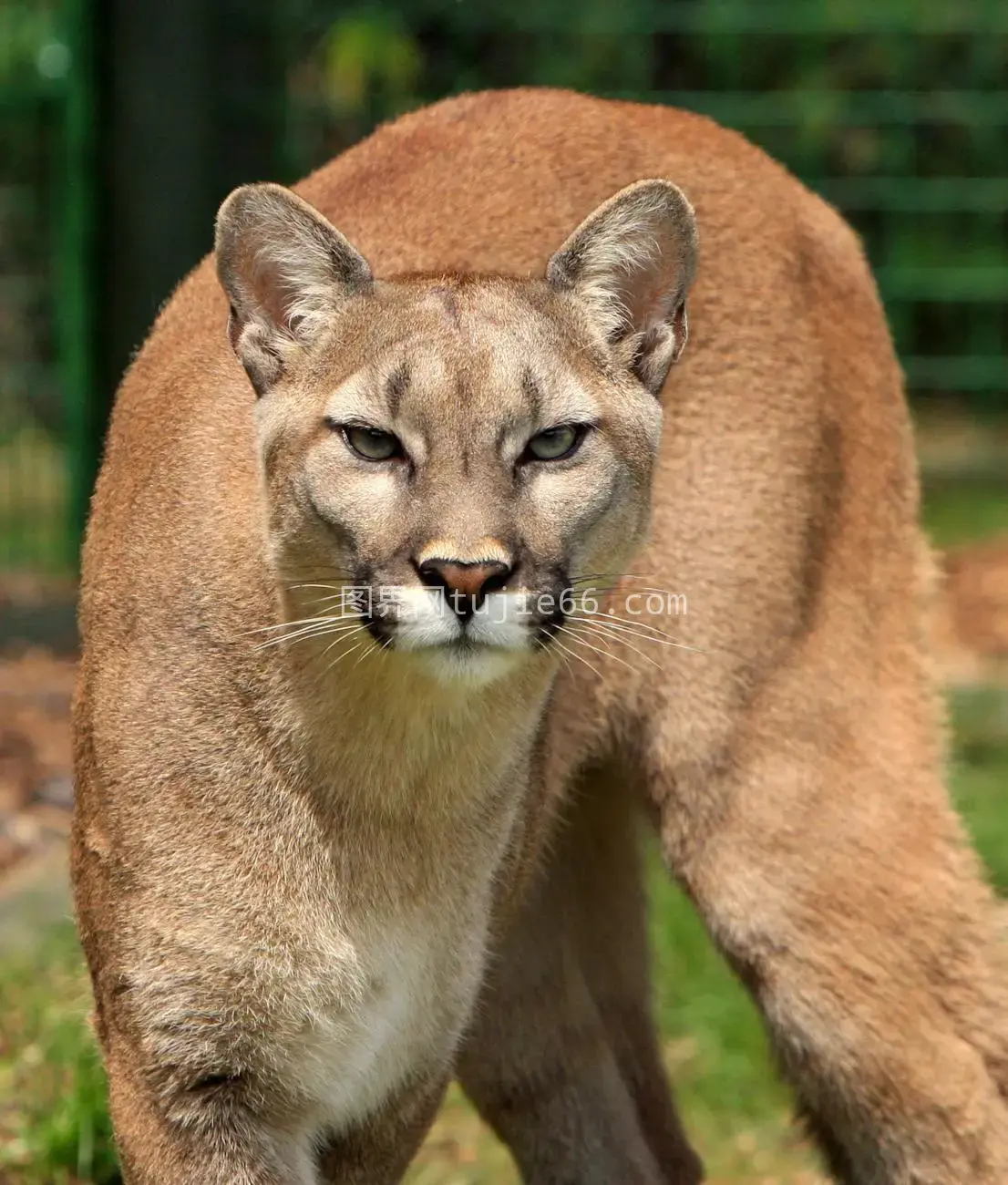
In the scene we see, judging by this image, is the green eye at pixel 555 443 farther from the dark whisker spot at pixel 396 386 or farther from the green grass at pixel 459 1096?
the green grass at pixel 459 1096

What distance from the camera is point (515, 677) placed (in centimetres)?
355

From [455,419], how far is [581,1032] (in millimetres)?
1845

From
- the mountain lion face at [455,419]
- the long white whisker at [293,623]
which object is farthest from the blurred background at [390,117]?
the mountain lion face at [455,419]

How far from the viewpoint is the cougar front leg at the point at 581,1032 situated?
459 centimetres

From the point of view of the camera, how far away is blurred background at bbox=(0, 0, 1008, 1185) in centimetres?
618

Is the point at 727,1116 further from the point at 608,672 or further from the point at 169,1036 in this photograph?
the point at 169,1036

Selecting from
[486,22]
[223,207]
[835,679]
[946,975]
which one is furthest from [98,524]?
[486,22]

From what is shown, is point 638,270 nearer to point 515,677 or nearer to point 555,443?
point 555,443

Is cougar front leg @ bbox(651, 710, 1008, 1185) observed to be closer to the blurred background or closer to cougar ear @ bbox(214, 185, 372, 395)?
the blurred background

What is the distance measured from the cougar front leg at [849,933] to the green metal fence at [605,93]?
12.1ft

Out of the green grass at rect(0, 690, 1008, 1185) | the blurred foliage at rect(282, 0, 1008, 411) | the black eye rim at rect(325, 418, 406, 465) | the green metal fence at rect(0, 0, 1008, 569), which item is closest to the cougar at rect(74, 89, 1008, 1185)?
the black eye rim at rect(325, 418, 406, 465)

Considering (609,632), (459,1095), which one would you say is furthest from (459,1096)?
(609,632)

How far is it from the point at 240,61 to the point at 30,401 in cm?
148

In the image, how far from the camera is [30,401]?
26.6 ft
